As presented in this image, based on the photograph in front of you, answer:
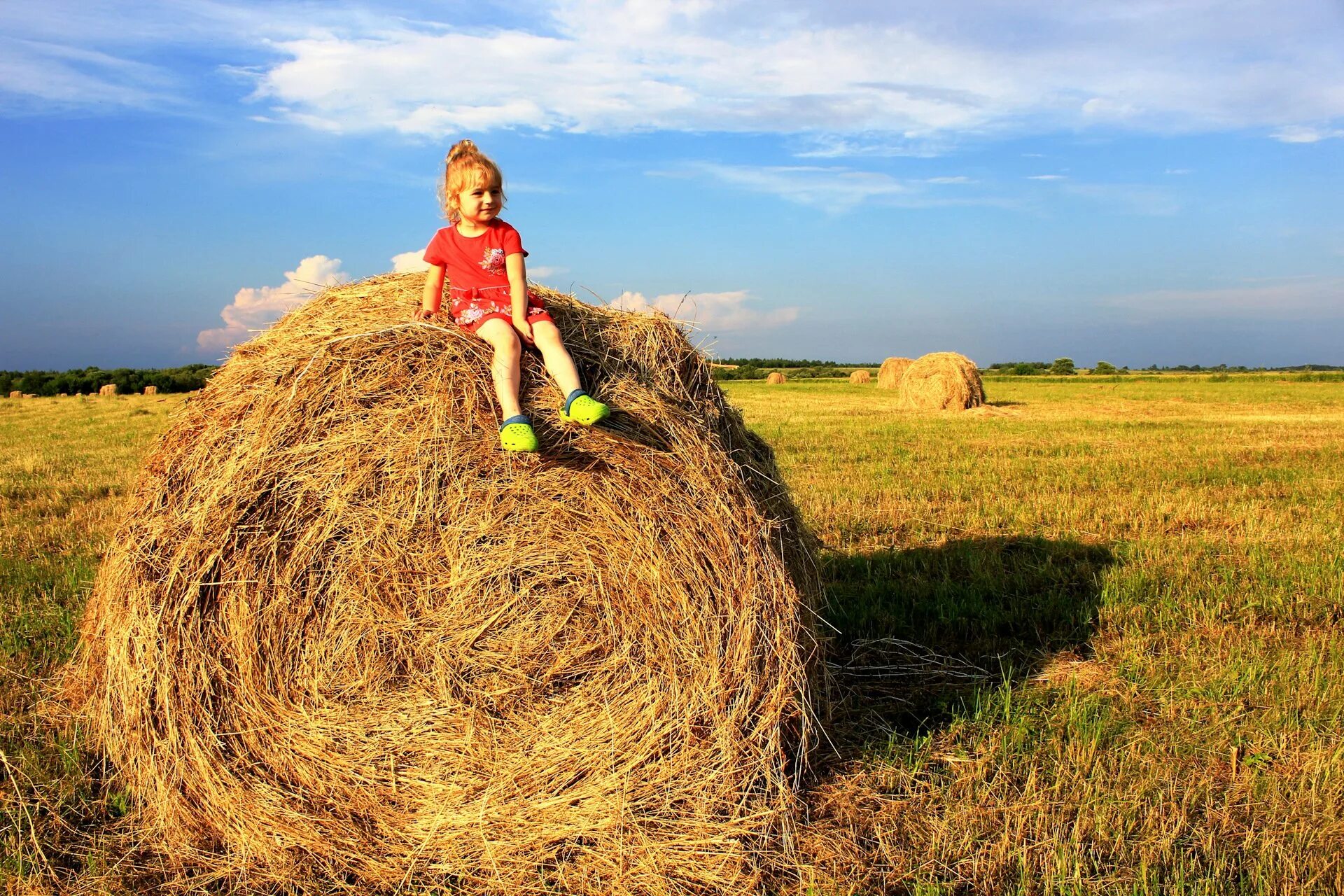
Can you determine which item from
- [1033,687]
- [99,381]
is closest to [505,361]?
[1033,687]

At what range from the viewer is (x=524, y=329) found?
3.76m

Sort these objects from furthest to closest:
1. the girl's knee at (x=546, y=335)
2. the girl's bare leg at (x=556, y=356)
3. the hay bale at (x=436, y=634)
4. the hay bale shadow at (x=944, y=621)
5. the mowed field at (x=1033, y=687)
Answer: the hay bale shadow at (x=944, y=621)
the girl's knee at (x=546, y=335)
the girl's bare leg at (x=556, y=356)
the hay bale at (x=436, y=634)
the mowed field at (x=1033, y=687)

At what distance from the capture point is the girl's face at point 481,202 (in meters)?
3.90

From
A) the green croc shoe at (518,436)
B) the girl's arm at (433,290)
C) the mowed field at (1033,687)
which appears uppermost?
the girl's arm at (433,290)

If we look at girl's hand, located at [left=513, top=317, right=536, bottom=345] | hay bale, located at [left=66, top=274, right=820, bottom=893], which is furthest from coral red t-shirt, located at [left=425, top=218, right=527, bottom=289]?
hay bale, located at [left=66, top=274, right=820, bottom=893]

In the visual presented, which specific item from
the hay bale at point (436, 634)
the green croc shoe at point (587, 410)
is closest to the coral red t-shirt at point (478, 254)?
the hay bale at point (436, 634)

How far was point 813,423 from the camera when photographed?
17.7m

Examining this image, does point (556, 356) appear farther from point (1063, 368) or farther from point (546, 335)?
point (1063, 368)

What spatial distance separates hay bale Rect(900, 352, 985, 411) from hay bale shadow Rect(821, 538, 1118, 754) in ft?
51.1

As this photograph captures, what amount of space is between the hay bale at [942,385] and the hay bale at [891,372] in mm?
9819

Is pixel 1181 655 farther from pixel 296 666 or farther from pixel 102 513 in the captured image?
pixel 102 513

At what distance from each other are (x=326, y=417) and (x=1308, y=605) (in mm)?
5778

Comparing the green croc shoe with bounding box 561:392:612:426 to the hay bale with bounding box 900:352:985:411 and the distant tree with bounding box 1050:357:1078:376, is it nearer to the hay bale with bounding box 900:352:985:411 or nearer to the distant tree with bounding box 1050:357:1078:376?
the hay bale with bounding box 900:352:985:411

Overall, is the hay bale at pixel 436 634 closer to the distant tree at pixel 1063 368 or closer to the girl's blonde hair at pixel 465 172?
the girl's blonde hair at pixel 465 172
